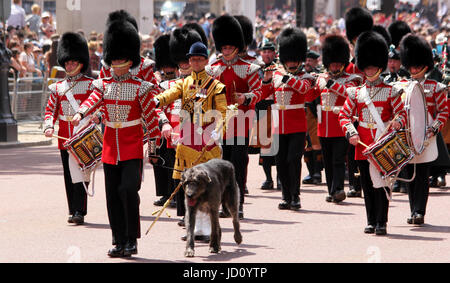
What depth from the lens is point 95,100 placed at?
8.06 m

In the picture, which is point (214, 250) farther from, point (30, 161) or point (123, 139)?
point (30, 161)

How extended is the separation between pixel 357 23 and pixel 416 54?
2.65 m

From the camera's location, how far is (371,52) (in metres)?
9.26

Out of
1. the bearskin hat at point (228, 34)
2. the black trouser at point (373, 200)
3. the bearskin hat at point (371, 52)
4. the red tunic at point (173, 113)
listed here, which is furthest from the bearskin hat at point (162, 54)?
the black trouser at point (373, 200)

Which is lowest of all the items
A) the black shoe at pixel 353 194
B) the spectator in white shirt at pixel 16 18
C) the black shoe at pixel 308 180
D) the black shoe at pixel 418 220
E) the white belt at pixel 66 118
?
the black shoe at pixel 308 180

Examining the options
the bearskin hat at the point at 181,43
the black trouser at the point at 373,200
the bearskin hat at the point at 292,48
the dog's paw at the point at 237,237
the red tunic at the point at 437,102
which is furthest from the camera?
the bearskin hat at the point at 292,48

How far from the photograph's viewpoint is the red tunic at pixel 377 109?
8.90 meters

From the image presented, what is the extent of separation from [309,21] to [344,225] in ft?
45.6

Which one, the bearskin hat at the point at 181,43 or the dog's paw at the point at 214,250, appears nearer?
the dog's paw at the point at 214,250

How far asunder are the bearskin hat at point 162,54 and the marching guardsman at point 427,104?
2.40 metres

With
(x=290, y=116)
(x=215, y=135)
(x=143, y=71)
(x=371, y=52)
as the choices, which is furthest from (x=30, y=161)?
(x=371, y=52)

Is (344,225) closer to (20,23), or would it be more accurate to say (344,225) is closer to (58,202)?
(58,202)

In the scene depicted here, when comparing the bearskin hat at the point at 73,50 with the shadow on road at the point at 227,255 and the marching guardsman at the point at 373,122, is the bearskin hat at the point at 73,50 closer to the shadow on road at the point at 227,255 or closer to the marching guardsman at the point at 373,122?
the marching guardsman at the point at 373,122

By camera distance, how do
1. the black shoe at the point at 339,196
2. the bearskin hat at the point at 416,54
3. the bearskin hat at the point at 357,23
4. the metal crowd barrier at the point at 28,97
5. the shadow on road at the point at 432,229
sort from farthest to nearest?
the metal crowd barrier at the point at 28,97 → the bearskin hat at the point at 357,23 → the black shoe at the point at 339,196 → the bearskin hat at the point at 416,54 → the shadow on road at the point at 432,229
